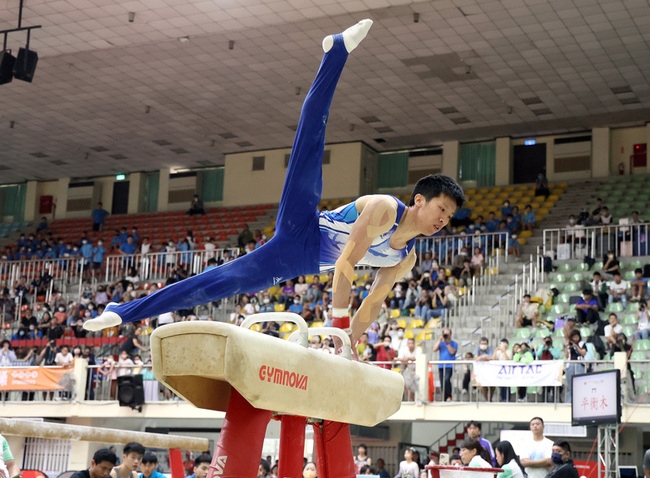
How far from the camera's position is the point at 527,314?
1456 centimetres

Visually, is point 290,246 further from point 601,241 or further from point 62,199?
point 62,199

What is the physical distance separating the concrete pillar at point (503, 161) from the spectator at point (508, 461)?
1421cm

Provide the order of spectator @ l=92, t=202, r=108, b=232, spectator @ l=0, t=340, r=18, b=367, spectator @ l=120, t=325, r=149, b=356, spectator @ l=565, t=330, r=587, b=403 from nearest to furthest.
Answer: spectator @ l=565, t=330, r=587, b=403, spectator @ l=120, t=325, r=149, b=356, spectator @ l=0, t=340, r=18, b=367, spectator @ l=92, t=202, r=108, b=232

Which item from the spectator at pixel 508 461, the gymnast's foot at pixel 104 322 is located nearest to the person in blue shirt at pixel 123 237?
the spectator at pixel 508 461

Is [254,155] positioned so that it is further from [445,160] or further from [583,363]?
[583,363]

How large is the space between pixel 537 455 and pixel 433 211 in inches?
205

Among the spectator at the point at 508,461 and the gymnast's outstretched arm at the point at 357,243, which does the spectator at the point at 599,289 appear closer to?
the spectator at the point at 508,461

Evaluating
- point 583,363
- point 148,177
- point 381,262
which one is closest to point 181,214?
point 148,177

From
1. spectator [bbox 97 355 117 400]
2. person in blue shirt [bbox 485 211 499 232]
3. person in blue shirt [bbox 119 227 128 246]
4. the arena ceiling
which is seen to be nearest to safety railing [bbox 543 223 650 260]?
person in blue shirt [bbox 485 211 499 232]

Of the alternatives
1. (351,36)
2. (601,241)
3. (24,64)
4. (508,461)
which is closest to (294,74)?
(24,64)

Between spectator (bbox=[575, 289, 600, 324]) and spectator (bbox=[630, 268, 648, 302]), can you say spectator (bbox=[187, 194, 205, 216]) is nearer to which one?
spectator (bbox=[575, 289, 600, 324])

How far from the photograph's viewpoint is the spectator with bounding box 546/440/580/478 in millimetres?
6125

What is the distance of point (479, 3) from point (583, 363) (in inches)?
267

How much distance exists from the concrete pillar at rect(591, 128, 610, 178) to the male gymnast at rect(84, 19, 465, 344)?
17404 mm
